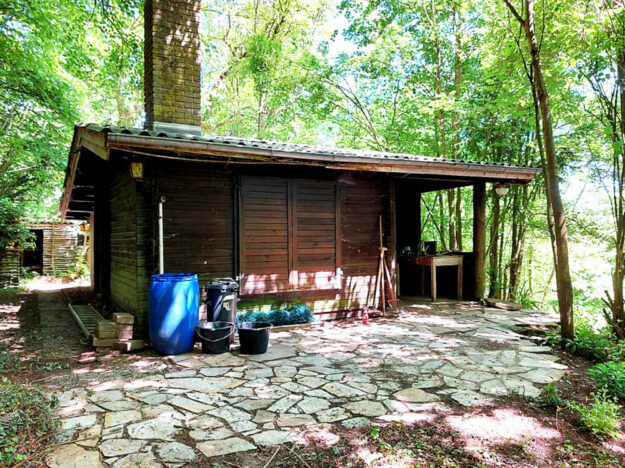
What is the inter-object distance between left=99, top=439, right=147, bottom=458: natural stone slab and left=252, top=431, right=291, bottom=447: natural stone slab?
2.24ft

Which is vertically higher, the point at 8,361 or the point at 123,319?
the point at 123,319

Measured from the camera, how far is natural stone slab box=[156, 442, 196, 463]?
217 cm

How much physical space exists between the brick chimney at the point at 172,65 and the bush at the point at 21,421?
3843 mm

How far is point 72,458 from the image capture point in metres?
2.16

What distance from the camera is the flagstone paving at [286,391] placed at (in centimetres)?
237

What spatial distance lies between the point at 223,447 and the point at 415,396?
5.09ft

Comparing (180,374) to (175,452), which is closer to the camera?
(175,452)

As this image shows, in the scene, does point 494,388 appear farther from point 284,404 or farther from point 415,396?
point 284,404

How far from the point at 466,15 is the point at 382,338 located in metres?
8.92

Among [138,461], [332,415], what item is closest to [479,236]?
[332,415]

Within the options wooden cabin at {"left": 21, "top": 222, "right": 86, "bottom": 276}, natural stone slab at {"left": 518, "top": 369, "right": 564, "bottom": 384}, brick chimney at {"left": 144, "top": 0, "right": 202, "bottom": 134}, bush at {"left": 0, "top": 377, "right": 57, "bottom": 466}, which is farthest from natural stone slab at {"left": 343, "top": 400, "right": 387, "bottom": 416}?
wooden cabin at {"left": 21, "top": 222, "right": 86, "bottom": 276}

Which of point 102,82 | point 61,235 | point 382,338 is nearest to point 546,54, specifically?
point 382,338

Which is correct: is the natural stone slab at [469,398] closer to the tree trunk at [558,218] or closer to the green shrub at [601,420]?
the green shrub at [601,420]

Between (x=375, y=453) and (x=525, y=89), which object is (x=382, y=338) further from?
(x=525, y=89)
